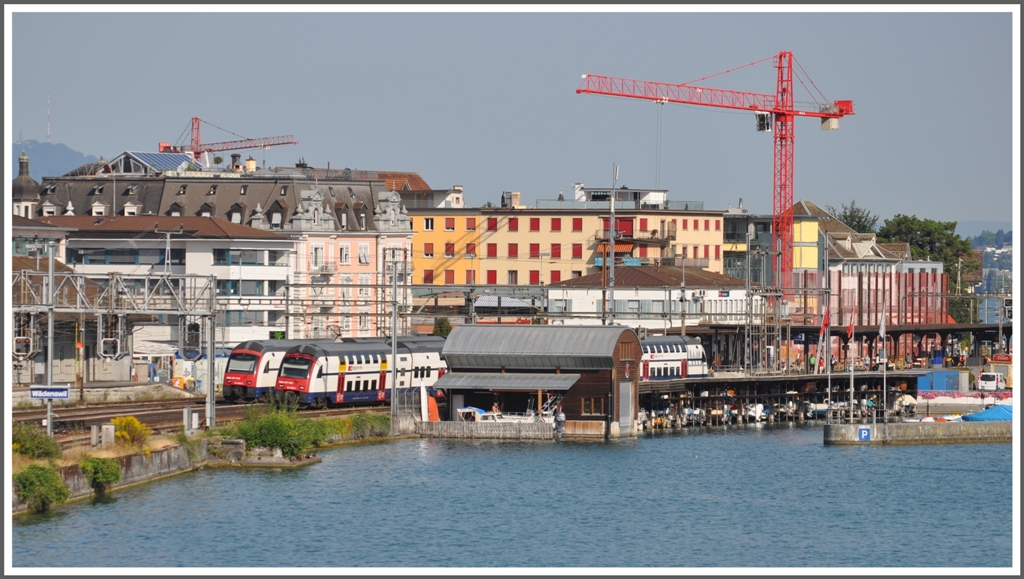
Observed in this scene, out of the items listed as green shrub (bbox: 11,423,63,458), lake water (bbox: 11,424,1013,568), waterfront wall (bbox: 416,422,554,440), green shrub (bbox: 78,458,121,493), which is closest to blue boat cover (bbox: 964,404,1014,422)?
→ lake water (bbox: 11,424,1013,568)

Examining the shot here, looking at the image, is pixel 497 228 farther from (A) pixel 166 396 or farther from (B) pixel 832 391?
(A) pixel 166 396

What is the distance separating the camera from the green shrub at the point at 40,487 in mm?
52531

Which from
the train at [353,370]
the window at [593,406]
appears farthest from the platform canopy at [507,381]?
the train at [353,370]

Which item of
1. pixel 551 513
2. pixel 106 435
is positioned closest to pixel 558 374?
pixel 551 513

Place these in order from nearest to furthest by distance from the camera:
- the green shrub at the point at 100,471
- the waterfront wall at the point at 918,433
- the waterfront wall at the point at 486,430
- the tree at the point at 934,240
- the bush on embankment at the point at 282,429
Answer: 1. the green shrub at the point at 100,471
2. the bush on embankment at the point at 282,429
3. the waterfront wall at the point at 486,430
4. the waterfront wall at the point at 918,433
5. the tree at the point at 934,240

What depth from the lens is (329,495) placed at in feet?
203

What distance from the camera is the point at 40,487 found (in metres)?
52.9

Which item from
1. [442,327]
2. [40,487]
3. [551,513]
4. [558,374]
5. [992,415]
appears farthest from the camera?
[442,327]

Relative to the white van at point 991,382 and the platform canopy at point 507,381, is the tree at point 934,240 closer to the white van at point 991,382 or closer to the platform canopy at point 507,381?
the white van at point 991,382

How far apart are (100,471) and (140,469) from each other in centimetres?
323

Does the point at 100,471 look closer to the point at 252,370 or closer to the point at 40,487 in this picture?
the point at 40,487

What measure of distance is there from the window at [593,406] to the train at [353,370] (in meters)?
7.76

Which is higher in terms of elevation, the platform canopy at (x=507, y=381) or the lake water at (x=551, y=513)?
the platform canopy at (x=507, y=381)

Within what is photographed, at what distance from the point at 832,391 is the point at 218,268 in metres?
36.7
